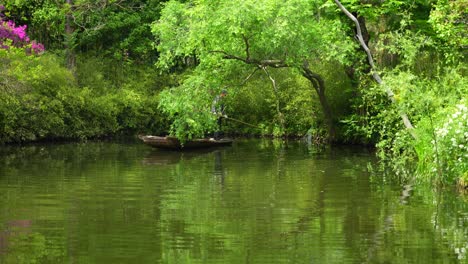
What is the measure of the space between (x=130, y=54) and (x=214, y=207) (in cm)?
2817

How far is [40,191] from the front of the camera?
17.8 meters

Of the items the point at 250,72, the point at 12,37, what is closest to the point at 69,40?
the point at 12,37

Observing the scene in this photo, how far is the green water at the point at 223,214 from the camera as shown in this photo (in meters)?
10.9

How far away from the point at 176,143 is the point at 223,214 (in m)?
16.5

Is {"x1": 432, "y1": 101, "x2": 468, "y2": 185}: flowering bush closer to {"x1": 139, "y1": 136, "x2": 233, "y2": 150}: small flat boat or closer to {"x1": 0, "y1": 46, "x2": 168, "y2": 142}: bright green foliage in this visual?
{"x1": 139, "y1": 136, "x2": 233, "y2": 150}: small flat boat

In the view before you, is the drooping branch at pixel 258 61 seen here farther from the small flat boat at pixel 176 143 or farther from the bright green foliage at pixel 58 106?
the bright green foliage at pixel 58 106

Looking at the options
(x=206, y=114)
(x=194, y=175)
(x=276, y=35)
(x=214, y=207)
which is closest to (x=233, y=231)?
(x=214, y=207)

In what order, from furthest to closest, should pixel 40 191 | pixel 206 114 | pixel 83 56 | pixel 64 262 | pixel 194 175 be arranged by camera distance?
1. pixel 83 56
2. pixel 206 114
3. pixel 194 175
4. pixel 40 191
5. pixel 64 262

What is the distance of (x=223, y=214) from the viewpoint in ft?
47.4

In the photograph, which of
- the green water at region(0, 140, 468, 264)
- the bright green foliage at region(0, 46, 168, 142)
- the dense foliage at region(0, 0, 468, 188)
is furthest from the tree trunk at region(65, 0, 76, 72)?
the green water at region(0, 140, 468, 264)

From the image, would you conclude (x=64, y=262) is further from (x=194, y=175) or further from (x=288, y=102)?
(x=288, y=102)

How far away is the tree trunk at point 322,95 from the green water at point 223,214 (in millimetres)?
6255

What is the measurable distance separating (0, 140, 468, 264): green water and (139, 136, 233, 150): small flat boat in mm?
5593

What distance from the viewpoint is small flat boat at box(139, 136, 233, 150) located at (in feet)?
101
